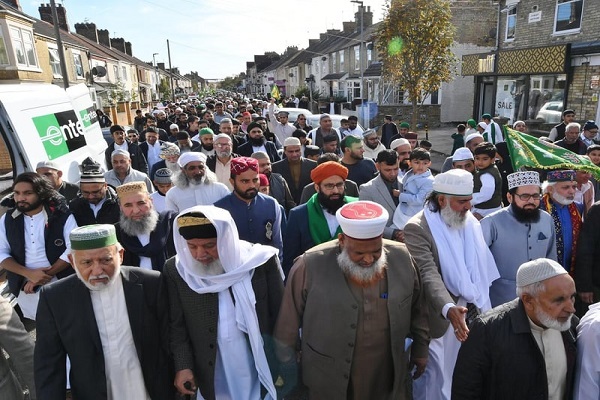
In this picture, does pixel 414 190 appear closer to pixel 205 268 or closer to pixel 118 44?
pixel 205 268

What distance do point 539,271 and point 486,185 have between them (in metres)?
3.07

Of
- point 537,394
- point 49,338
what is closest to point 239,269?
point 49,338

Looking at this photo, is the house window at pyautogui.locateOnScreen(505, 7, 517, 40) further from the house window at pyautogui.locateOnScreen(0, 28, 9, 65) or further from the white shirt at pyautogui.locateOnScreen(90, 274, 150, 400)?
the house window at pyautogui.locateOnScreen(0, 28, 9, 65)

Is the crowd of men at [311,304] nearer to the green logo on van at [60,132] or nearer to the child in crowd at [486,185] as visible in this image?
the child in crowd at [486,185]

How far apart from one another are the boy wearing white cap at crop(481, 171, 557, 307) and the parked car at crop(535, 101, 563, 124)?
594 inches

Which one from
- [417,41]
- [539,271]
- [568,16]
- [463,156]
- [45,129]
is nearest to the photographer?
[539,271]

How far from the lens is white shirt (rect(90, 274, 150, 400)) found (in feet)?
8.20

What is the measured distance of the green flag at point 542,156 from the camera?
408cm

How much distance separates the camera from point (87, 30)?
42.5 m

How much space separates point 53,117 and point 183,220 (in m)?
5.13

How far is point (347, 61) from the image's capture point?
39.0 m

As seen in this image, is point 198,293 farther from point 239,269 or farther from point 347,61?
point 347,61

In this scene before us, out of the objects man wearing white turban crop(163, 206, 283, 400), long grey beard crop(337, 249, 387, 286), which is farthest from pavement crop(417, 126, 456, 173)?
man wearing white turban crop(163, 206, 283, 400)

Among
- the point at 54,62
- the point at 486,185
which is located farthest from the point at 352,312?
the point at 54,62
